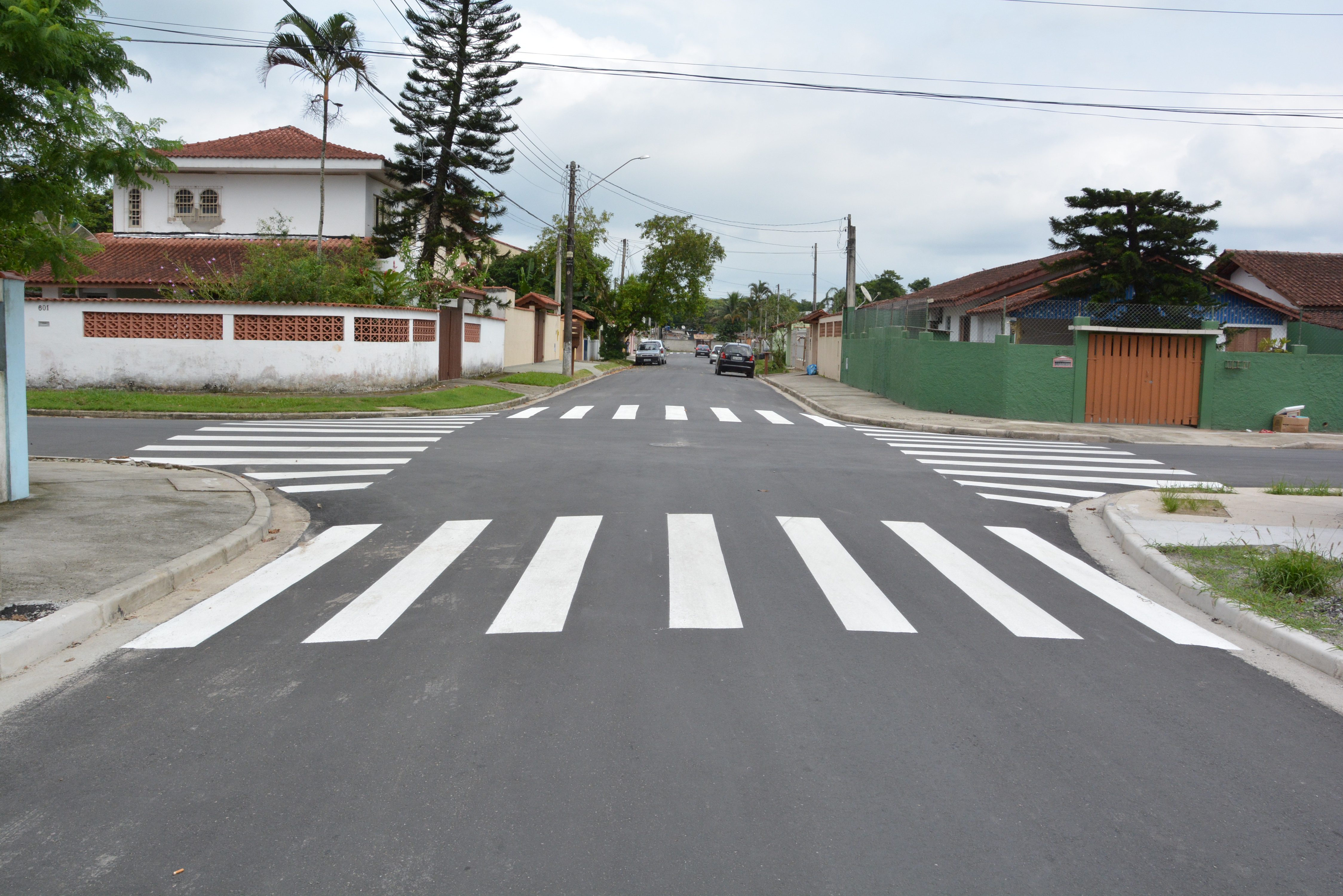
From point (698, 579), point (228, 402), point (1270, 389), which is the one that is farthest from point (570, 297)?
point (698, 579)

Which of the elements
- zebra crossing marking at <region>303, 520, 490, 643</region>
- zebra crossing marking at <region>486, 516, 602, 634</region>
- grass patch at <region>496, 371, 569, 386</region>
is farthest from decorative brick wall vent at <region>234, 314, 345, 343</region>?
zebra crossing marking at <region>486, 516, 602, 634</region>

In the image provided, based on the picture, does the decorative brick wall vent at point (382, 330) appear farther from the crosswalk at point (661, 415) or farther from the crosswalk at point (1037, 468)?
the crosswalk at point (1037, 468)

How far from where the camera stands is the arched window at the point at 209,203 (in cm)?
3547

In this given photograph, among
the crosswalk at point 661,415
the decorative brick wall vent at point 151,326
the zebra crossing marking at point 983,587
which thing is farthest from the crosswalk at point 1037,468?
the decorative brick wall vent at point 151,326

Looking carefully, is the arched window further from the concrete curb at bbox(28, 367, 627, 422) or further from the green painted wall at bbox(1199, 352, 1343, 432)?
the green painted wall at bbox(1199, 352, 1343, 432)

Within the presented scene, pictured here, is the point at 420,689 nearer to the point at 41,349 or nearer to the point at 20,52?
the point at 20,52

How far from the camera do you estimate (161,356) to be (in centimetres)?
2241

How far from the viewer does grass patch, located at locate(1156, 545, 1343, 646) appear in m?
6.68

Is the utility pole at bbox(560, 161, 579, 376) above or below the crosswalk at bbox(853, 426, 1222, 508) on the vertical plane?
above

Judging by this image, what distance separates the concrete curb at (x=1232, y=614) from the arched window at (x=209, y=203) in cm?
3482

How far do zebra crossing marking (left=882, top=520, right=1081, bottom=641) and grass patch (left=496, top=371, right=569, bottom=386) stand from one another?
22.8 metres

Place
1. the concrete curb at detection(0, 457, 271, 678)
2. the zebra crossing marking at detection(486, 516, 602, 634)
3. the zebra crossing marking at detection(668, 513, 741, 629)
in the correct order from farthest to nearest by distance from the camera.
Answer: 1. the zebra crossing marking at detection(668, 513, 741, 629)
2. the zebra crossing marking at detection(486, 516, 602, 634)
3. the concrete curb at detection(0, 457, 271, 678)

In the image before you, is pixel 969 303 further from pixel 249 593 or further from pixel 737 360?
pixel 249 593

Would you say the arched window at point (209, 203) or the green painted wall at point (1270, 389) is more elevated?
the arched window at point (209, 203)
